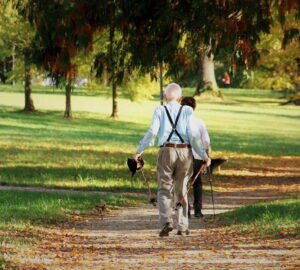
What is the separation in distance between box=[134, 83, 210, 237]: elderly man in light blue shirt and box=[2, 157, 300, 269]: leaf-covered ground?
21.6 inches

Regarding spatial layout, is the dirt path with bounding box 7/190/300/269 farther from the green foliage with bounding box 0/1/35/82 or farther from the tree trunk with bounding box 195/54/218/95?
the tree trunk with bounding box 195/54/218/95

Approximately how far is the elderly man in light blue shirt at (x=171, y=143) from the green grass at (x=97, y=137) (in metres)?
7.88

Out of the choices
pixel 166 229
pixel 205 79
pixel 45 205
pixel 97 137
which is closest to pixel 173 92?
pixel 166 229

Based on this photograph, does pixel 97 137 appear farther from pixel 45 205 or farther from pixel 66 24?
pixel 66 24

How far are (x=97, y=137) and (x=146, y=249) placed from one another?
25627mm

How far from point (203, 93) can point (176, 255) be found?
69.1 m

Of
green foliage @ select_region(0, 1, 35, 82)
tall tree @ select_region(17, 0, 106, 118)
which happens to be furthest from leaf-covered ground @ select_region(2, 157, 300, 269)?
green foliage @ select_region(0, 1, 35, 82)

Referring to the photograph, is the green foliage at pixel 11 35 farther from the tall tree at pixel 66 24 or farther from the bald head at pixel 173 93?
the bald head at pixel 173 93

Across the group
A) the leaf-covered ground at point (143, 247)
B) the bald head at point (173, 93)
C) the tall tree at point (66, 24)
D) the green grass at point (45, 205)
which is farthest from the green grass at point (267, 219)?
the tall tree at point (66, 24)

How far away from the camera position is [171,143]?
1071cm

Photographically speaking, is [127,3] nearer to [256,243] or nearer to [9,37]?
[256,243]

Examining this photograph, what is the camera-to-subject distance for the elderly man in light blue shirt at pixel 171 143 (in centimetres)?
1070

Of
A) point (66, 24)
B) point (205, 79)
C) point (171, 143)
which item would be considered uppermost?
point (66, 24)

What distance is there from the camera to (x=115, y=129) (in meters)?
42.5
